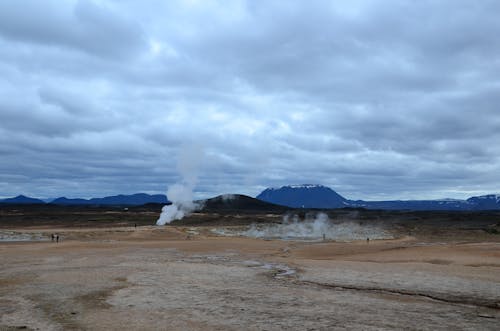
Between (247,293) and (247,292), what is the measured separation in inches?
8.6

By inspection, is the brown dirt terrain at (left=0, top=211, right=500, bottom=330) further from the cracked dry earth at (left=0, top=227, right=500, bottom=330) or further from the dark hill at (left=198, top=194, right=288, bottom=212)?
the dark hill at (left=198, top=194, right=288, bottom=212)

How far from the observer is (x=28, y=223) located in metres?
86.2

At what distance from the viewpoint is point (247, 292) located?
57.9ft

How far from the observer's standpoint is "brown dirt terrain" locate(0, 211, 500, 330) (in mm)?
13125

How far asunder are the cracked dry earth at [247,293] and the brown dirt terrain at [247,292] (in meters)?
0.03

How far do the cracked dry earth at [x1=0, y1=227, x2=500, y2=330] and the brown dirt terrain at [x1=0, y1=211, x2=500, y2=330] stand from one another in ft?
0.11

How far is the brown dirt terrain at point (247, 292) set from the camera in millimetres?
13125

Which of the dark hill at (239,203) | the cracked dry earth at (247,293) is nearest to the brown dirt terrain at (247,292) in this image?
the cracked dry earth at (247,293)

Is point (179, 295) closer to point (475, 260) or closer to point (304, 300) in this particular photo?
point (304, 300)

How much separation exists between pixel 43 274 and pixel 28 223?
2758 inches

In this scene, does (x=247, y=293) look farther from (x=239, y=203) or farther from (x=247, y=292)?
(x=239, y=203)

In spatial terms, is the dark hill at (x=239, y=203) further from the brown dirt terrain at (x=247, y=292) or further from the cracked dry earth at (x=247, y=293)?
the cracked dry earth at (x=247, y=293)

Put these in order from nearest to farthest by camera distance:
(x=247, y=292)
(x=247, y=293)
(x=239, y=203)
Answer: (x=247, y=293), (x=247, y=292), (x=239, y=203)

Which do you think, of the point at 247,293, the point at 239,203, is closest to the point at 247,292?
the point at 247,293
